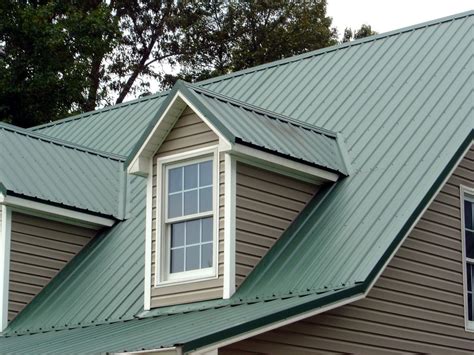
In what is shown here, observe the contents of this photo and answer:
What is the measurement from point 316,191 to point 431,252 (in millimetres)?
1928

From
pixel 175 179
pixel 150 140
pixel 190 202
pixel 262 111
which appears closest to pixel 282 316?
pixel 190 202

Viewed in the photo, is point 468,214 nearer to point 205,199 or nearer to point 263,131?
point 263,131

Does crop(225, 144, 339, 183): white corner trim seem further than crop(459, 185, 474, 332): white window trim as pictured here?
No

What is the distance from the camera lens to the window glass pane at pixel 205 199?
1605 cm

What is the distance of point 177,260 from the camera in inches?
641

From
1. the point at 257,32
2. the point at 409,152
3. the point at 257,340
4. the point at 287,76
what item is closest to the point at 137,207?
the point at 287,76

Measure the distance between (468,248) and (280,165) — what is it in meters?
2.88

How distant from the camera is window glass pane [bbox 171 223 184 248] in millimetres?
16328

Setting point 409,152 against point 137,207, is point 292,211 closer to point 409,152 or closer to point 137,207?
point 409,152

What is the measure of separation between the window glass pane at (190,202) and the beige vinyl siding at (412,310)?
8.78ft

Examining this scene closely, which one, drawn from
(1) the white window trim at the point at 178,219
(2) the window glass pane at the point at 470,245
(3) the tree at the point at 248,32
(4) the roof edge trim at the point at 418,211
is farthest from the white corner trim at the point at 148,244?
(3) the tree at the point at 248,32

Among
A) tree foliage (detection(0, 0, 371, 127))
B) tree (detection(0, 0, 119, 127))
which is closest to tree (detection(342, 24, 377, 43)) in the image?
tree foliage (detection(0, 0, 371, 127))

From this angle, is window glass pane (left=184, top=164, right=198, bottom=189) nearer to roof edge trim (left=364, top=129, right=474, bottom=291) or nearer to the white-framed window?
roof edge trim (left=364, top=129, right=474, bottom=291)

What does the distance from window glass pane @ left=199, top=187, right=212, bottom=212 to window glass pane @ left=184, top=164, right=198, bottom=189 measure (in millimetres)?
167
